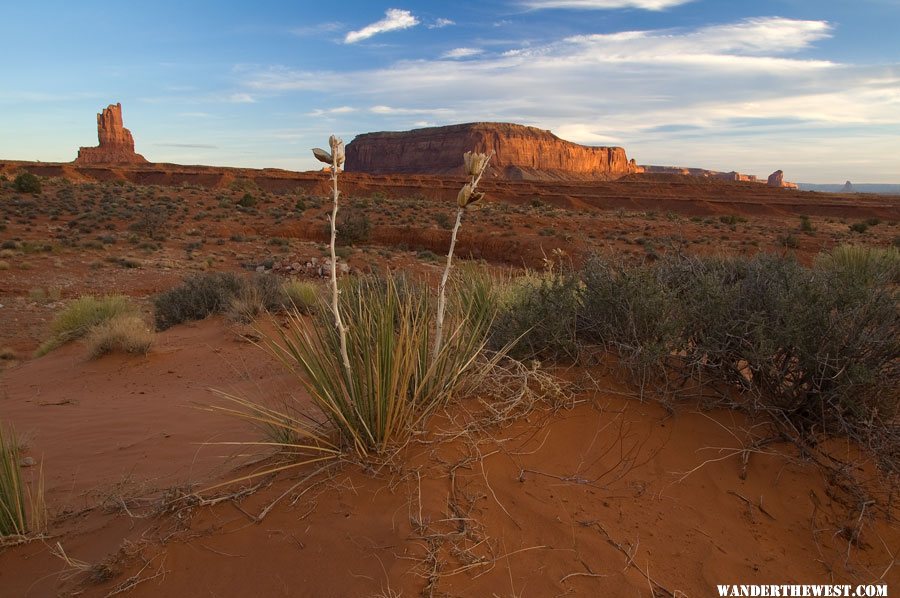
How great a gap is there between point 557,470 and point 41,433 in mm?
5093

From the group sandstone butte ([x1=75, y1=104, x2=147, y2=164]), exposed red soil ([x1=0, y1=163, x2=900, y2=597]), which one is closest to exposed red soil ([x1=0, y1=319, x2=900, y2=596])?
exposed red soil ([x1=0, y1=163, x2=900, y2=597])

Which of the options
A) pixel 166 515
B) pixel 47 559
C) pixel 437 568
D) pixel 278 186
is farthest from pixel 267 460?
pixel 278 186

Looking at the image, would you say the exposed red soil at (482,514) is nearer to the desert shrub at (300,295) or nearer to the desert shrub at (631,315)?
the desert shrub at (631,315)

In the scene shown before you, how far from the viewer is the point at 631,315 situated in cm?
400

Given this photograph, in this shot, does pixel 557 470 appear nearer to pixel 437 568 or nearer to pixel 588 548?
pixel 588 548

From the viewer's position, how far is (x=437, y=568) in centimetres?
244

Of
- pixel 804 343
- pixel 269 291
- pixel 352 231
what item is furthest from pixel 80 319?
pixel 352 231

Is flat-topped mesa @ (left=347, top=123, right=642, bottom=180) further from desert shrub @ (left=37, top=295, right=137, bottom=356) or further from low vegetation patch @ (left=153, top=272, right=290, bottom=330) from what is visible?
desert shrub @ (left=37, top=295, right=137, bottom=356)

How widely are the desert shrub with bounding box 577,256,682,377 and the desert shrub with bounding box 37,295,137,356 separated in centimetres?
865

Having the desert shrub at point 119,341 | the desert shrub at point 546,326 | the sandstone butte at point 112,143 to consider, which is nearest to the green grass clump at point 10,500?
the desert shrub at point 546,326

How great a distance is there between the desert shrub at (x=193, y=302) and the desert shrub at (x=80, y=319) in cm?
60

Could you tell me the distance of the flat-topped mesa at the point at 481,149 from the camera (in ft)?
326

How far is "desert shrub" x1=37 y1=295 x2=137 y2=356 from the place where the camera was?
33.0ft

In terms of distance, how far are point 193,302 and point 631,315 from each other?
9507 millimetres
